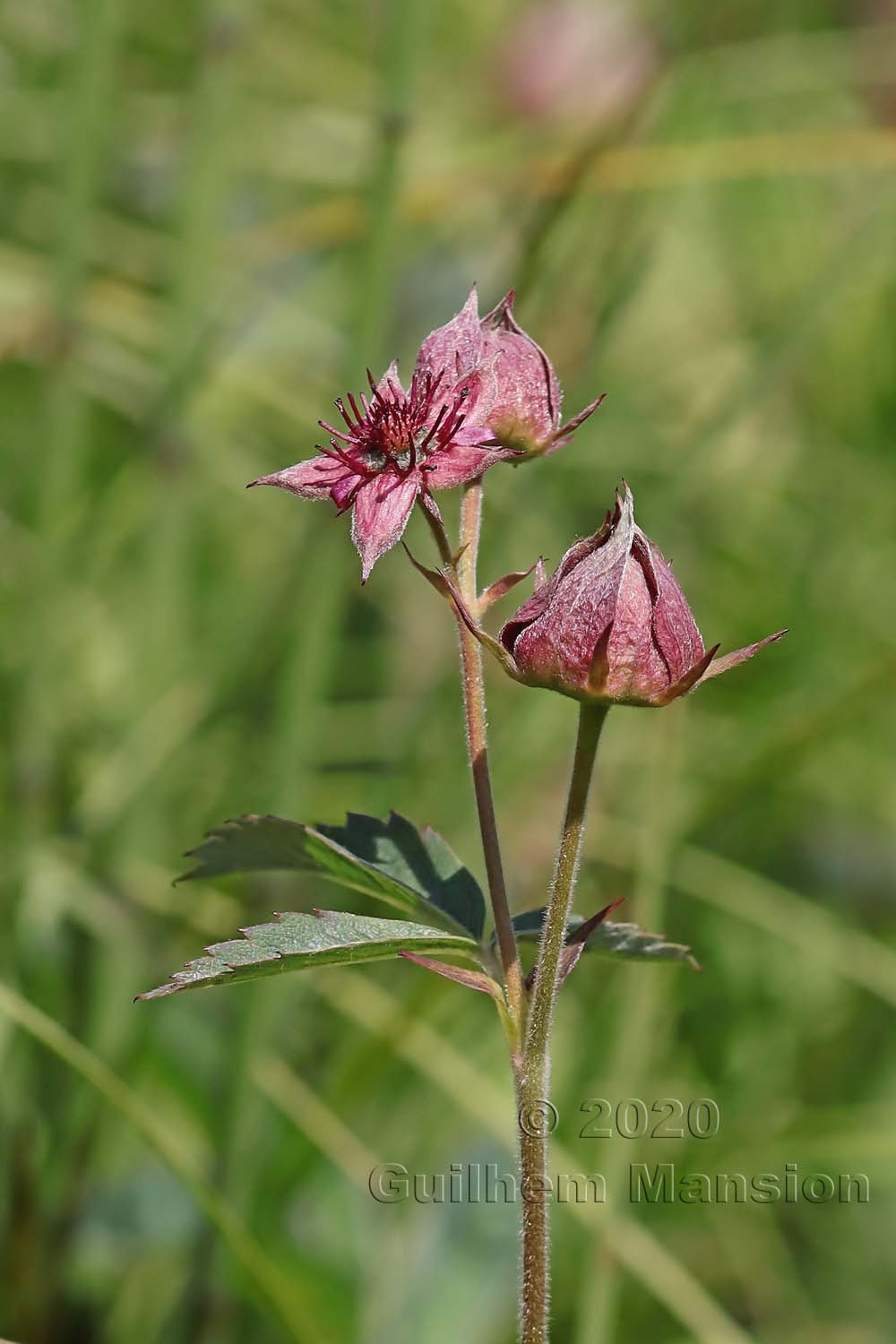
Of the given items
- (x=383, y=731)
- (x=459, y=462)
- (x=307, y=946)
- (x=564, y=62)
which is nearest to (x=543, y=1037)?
(x=307, y=946)

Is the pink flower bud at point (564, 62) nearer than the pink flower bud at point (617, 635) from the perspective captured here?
No

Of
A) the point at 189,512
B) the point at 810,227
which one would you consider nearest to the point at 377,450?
the point at 189,512

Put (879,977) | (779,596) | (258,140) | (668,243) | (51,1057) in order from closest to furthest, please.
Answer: (51,1057), (879,977), (779,596), (258,140), (668,243)

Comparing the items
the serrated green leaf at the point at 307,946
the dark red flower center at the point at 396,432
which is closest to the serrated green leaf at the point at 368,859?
the serrated green leaf at the point at 307,946

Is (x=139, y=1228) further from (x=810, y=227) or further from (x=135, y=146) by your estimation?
(x=810, y=227)

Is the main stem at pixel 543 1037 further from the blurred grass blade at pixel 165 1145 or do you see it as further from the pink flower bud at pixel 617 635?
the blurred grass blade at pixel 165 1145
